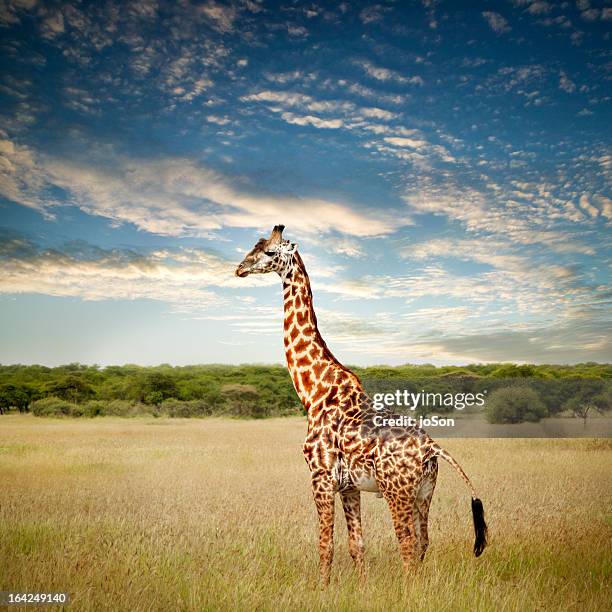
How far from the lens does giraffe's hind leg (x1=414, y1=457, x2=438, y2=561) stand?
660cm

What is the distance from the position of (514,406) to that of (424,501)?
22.6m

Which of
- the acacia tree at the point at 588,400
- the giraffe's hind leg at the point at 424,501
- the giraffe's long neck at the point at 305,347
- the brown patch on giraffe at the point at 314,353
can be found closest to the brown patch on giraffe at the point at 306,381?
the giraffe's long neck at the point at 305,347

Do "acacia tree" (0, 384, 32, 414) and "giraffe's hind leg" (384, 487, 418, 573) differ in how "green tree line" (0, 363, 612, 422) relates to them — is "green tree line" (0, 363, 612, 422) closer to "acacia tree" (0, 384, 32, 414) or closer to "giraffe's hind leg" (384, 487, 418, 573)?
"acacia tree" (0, 384, 32, 414)

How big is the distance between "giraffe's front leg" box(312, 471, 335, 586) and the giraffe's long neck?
0.91m

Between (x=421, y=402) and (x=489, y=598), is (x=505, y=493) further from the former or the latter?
(x=421, y=402)

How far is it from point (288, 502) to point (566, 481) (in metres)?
7.44

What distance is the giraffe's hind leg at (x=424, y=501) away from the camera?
21.6ft

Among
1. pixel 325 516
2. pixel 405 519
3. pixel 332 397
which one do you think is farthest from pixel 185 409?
pixel 405 519

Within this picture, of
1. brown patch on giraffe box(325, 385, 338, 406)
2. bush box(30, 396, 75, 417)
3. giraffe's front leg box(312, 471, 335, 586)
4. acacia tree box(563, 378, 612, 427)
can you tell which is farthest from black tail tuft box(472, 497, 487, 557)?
bush box(30, 396, 75, 417)

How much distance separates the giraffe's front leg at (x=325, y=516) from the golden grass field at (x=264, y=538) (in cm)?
28

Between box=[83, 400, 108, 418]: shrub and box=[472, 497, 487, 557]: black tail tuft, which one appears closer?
box=[472, 497, 487, 557]: black tail tuft

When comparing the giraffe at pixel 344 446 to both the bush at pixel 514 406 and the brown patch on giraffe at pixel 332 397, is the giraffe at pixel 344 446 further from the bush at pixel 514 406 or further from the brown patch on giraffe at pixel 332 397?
the bush at pixel 514 406

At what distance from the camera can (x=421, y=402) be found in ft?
86.4

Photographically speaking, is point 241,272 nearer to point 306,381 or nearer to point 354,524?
point 306,381
